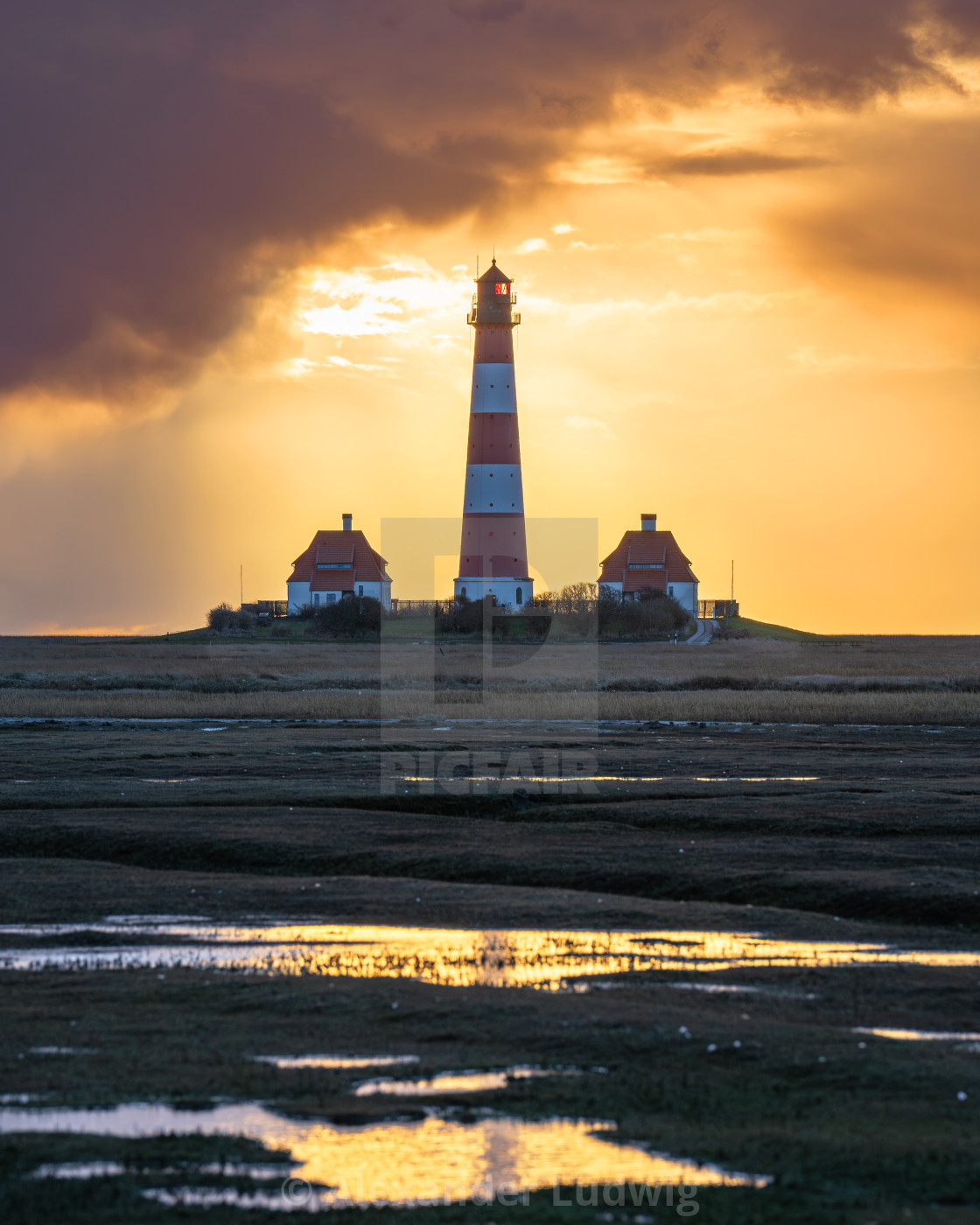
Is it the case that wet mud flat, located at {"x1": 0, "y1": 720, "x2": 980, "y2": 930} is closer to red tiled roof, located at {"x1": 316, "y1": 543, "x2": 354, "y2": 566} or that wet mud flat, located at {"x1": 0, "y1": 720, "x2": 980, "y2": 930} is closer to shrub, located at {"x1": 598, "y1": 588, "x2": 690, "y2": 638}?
shrub, located at {"x1": 598, "y1": 588, "x2": 690, "y2": 638}

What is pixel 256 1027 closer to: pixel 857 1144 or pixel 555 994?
pixel 555 994

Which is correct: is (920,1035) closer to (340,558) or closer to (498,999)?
(498,999)

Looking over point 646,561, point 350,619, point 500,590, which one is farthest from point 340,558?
point 500,590

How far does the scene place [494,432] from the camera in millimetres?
68312

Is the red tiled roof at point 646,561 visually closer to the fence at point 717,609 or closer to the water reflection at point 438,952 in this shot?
the fence at point 717,609

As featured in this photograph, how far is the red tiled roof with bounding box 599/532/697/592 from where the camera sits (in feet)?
311

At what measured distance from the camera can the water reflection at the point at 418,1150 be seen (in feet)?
20.7

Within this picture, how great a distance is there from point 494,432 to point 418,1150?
2470 inches

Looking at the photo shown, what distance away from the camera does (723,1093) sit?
7.44m

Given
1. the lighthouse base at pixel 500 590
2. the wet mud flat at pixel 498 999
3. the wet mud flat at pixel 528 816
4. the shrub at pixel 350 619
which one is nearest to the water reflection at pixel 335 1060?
the wet mud flat at pixel 498 999

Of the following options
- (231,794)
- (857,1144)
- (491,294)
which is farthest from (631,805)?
(491,294)

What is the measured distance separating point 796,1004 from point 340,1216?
424cm

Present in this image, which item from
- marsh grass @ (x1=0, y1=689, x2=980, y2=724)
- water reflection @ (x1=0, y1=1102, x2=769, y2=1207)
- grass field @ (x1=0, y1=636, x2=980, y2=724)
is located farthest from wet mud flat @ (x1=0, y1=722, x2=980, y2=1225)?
grass field @ (x1=0, y1=636, x2=980, y2=724)

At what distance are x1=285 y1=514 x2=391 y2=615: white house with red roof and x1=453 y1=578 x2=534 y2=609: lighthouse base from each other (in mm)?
21845
